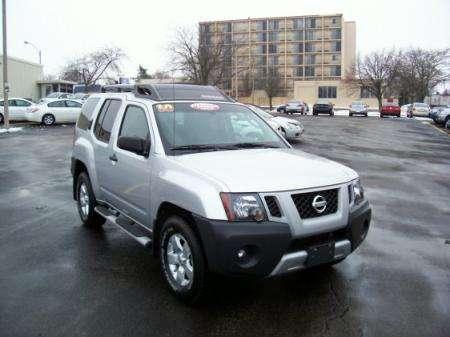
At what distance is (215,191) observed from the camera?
4.07m

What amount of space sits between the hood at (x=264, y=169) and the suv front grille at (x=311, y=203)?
73mm

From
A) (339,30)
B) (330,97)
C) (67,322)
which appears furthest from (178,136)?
(339,30)

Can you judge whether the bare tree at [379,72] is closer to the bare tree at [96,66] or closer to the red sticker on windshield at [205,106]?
the bare tree at [96,66]

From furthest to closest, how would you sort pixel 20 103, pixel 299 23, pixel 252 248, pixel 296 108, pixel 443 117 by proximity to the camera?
pixel 299 23, pixel 296 108, pixel 443 117, pixel 20 103, pixel 252 248

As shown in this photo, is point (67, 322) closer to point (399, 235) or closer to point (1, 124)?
point (399, 235)

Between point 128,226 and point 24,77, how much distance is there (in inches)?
2275

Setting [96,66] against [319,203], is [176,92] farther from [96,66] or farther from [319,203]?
[96,66]

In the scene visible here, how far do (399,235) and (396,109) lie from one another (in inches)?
1828

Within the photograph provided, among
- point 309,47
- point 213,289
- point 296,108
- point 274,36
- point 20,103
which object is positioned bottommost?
point 213,289

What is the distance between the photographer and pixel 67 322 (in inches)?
160

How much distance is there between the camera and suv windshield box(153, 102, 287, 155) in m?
5.10

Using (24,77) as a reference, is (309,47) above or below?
above

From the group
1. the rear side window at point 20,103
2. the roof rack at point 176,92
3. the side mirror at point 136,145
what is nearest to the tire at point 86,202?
the roof rack at point 176,92

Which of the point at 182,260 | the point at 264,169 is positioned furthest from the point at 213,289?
the point at 264,169
